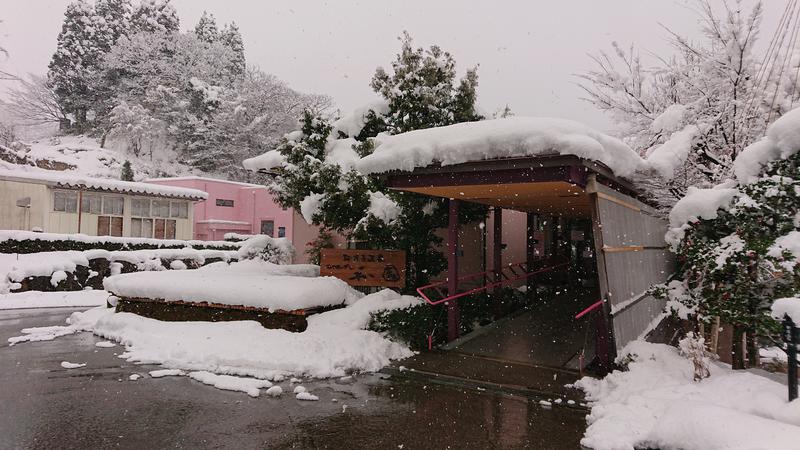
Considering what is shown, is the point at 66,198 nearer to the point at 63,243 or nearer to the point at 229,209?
the point at 63,243

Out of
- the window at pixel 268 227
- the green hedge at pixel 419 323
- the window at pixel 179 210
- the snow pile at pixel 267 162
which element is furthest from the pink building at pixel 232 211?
the green hedge at pixel 419 323

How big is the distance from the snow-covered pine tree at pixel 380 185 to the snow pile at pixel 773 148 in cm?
541

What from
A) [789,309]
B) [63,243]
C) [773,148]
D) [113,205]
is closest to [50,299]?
[63,243]

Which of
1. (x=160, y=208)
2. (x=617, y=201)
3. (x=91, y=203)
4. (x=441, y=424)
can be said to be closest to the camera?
(x=441, y=424)

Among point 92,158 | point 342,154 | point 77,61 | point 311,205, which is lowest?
point 311,205

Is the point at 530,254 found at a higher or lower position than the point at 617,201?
lower

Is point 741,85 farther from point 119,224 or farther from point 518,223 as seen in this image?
point 119,224

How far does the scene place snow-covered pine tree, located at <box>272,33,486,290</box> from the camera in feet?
34.3

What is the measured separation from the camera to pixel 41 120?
47.2 meters

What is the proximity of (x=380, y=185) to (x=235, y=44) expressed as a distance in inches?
1972

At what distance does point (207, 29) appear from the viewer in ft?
169

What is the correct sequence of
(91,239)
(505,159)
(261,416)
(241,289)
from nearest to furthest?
1. (261,416)
2. (505,159)
3. (241,289)
4. (91,239)

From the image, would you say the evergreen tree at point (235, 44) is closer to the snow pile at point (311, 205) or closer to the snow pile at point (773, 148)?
the snow pile at point (311, 205)

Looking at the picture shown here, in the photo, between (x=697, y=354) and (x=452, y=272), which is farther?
(x=452, y=272)
